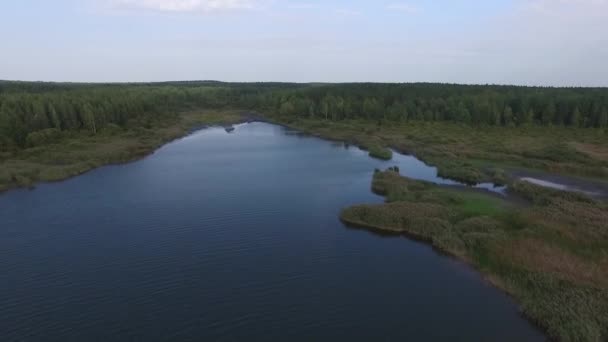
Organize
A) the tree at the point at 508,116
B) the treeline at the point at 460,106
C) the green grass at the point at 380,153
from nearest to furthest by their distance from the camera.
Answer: the green grass at the point at 380,153
the treeline at the point at 460,106
the tree at the point at 508,116

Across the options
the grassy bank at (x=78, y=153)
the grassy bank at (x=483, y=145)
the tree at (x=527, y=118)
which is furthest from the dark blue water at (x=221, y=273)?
the tree at (x=527, y=118)

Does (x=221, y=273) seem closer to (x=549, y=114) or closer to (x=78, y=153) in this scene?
(x=78, y=153)

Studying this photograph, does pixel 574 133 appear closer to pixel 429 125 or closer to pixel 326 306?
pixel 429 125

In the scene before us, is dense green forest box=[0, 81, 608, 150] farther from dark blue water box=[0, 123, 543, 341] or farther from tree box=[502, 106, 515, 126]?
dark blue water box=[0, 123, 543, 341]

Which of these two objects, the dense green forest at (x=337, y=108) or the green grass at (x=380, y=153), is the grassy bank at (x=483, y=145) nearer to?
the green grass at (x=380, y=153)

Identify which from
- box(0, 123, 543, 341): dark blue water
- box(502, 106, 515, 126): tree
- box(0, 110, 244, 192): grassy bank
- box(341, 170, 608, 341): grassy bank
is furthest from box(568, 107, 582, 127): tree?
box(0, 110, 244, 192): grassy bank

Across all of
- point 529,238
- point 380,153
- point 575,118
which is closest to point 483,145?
point 380,153
